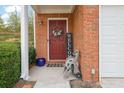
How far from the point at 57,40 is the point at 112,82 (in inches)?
283

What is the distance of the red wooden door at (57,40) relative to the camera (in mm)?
14812

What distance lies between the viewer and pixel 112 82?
8141 millimetres

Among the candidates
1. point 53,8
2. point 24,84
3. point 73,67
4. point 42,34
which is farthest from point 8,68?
point 42,34

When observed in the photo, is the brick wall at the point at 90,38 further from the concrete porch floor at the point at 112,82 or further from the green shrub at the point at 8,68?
the green shrub at the point at 8,68

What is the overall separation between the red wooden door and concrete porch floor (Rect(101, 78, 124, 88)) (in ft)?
21.9

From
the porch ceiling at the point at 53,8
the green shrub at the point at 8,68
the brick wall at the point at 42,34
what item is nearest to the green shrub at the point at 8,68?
the green shrub at the point at 8,68

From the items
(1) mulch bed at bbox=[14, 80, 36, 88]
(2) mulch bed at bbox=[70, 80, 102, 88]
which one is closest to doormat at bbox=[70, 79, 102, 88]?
(2) mulch bed at bbox=[70, 80, 102, 88]

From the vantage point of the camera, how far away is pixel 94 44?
8.32 meters

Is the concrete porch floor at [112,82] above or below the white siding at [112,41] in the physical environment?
below

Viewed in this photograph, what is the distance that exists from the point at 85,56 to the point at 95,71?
569 mm

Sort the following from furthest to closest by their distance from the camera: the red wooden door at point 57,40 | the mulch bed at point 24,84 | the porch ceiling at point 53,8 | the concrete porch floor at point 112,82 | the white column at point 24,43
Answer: the red wooden door at point 57,40 → the porch ceiling at point 53,8 → the white column at point 24,43 → the mulch bed at point 24,84 → the concrete porch floor at point 112,82

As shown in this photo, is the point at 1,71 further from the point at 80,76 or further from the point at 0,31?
the point at 0,31

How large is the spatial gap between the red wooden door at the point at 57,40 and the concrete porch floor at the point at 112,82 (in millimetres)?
6669

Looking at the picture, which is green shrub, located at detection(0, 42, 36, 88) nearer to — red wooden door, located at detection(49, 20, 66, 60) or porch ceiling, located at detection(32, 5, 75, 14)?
porch ceiling, located at detection(32, 5, 75, 14)
